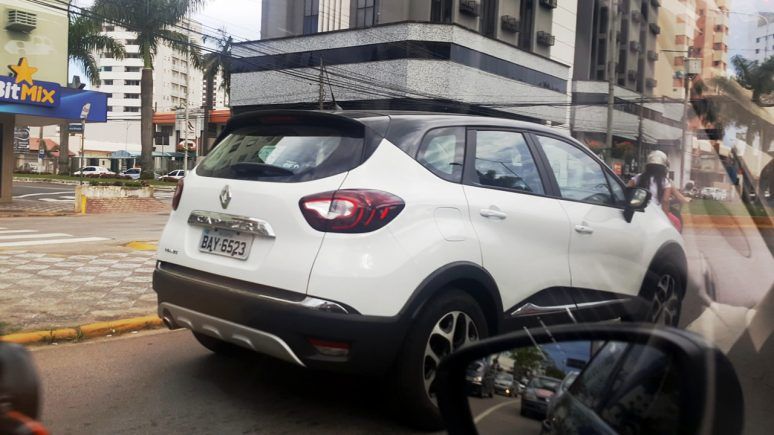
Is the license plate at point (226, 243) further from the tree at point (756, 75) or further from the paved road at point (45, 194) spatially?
the paved road at point (45, 194)

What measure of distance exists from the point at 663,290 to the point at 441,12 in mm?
18395

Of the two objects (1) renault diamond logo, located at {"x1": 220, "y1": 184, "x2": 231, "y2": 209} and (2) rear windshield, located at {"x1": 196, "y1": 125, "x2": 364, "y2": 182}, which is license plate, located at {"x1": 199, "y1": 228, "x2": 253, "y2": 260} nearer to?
(1) renault diamond logo, located at {"x1": 220, "y1": 184, "x2": 231, "y2": 209}

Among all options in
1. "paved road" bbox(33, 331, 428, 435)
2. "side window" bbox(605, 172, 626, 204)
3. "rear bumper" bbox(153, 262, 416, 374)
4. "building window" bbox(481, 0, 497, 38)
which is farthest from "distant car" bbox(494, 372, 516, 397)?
"building window" bbox(481, 0, 497, 38)

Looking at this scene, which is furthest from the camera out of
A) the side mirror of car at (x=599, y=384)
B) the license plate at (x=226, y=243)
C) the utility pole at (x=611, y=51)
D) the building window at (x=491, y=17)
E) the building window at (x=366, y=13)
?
the building window at (x=366, y=13)

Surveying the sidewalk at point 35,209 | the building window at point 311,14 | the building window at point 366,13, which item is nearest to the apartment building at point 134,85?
the sidewalk at point 35,209

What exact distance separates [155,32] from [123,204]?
471 inches

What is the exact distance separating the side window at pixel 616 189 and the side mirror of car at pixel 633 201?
0.29 ft

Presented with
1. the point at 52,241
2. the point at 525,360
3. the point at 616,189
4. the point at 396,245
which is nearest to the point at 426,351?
the point at 396,245

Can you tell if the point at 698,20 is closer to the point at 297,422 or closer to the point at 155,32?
the point at 297,422

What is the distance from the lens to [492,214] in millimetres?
3398

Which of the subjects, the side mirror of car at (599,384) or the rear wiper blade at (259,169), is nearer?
the side mirror of car at (599,384)

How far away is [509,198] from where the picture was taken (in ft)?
11.6

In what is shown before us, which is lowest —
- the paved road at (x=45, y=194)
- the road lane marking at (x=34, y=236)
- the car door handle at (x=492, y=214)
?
the paved road at (x=45, y=194)

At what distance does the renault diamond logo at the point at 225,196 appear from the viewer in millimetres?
3406
